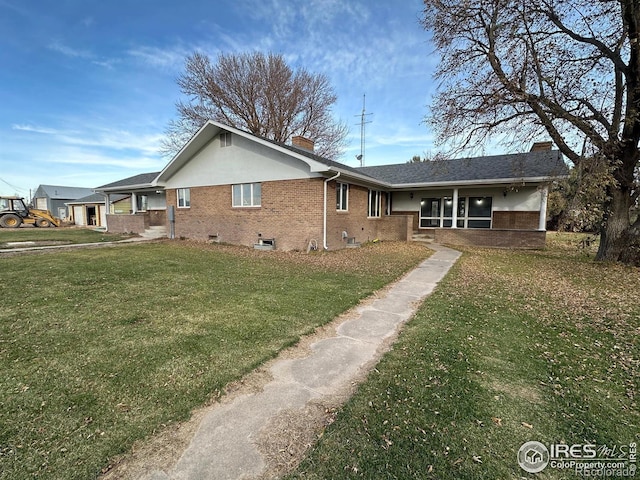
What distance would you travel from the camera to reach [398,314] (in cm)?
496

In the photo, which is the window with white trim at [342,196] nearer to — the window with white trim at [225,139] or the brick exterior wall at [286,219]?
the brick exterior wall at [286,219]

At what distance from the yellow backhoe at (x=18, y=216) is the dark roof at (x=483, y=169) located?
31152 mm

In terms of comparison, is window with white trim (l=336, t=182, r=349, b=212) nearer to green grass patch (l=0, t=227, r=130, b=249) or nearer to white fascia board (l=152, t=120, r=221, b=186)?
white fascia board (l=152, t=120, r=221, b=186)

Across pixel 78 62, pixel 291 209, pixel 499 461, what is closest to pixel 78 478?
pixel 499 461

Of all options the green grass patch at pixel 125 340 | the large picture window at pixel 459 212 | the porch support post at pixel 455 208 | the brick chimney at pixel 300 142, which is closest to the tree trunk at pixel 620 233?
the porch support post at pixel 455 208

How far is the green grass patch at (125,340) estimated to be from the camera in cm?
218

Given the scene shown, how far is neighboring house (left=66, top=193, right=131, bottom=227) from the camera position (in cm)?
2907

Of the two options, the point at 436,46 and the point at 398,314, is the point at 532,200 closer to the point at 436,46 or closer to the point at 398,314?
the point at 436,46

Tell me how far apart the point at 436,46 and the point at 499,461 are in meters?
11.7

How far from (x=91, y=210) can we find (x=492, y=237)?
122 ft

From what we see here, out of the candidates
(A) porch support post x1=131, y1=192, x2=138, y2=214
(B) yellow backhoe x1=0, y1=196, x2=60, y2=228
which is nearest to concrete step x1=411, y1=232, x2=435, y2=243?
(A) porch support post x1=131, y1=192, x2=138, y2=214

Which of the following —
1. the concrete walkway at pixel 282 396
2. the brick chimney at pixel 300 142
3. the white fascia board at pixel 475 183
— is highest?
the brick chimney at pixel 300 142

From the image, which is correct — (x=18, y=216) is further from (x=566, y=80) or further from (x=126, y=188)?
(x=566, y=80)

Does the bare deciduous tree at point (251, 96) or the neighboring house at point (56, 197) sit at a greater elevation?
the bare deciduous tree at point (251, 96)
